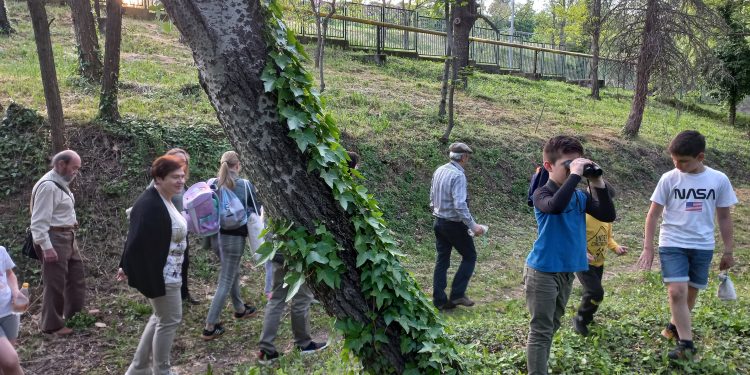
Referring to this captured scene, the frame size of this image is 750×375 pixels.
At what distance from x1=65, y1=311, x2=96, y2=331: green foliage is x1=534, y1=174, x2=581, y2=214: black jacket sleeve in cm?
490

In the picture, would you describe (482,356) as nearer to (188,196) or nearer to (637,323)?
(637,323)

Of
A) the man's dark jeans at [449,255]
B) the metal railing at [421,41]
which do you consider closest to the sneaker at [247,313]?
the man's dark jeans at [449,255]

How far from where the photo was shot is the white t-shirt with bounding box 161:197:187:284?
4586 mm

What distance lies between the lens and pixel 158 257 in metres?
4.49

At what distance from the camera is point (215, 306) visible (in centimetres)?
601

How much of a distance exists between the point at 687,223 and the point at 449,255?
111 inches

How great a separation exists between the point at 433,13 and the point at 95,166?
799cm

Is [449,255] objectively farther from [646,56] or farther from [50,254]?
[646,56]

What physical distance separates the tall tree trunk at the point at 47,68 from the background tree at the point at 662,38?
15.0 m

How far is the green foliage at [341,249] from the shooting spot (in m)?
3.00

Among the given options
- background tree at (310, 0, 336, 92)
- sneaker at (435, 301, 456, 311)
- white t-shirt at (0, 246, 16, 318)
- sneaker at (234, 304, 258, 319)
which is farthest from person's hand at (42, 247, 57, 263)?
background tree at (310, 0, 336, 92)

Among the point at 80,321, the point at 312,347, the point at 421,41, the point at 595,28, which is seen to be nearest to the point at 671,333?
the point at 312,347

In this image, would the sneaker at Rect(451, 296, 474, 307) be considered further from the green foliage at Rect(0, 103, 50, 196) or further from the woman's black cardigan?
the green foliage at Rect(0, 103, 50, 196)

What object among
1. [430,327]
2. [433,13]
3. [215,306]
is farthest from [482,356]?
[433,13]
